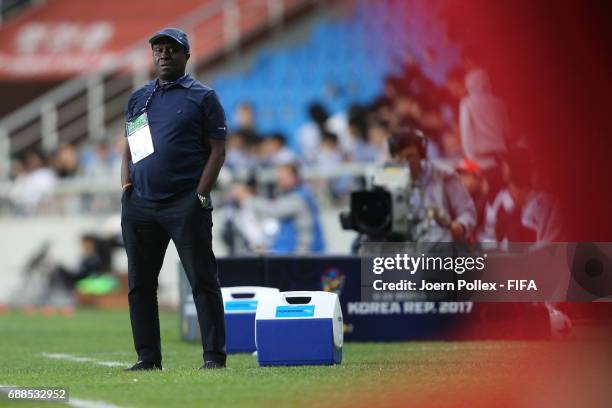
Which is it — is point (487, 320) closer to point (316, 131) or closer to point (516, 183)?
point (516, 183)

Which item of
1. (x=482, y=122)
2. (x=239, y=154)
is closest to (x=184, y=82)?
(x=482, y=122)

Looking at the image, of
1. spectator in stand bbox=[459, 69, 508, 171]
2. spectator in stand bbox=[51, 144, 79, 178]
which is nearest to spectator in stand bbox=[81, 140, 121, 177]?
spectator in stand bbox=[51, 144, 79, 178]

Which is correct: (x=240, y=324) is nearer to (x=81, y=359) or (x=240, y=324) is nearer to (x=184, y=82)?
(x=81, y=359)

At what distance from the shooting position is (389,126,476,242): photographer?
1238 centimetres

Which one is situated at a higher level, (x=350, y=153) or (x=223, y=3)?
(x=223, y=3)

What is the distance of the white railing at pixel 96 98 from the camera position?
25.9 m

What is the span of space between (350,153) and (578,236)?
8480 mm

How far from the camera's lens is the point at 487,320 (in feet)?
41.3

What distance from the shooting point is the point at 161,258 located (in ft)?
30.4

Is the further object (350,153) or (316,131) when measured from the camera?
(316,131)

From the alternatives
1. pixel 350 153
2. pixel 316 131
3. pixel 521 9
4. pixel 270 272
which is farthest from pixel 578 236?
pixel 316 131

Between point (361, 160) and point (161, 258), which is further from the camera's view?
point (361, 160)

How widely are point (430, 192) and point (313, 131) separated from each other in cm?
934

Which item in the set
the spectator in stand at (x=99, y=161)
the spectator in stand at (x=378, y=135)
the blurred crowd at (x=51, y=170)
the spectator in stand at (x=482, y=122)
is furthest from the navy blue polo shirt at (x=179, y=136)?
the spectator in stand at (x=99, y=161)
